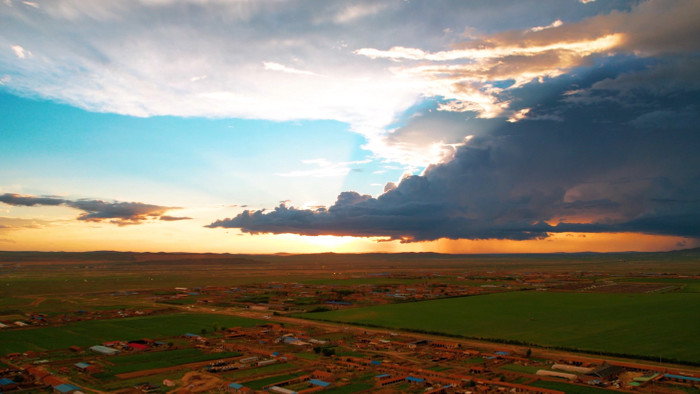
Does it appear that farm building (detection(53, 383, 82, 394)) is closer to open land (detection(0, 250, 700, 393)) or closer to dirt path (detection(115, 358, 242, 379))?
open land (detection(0, 250, 700, 393))

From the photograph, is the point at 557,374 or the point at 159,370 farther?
the point at 159,370

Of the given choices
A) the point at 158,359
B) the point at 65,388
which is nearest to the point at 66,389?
the point at 65,388

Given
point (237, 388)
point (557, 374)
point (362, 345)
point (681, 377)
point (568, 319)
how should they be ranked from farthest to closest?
point (568, 319) < point (362, 345) < point (557, 374) < point (681, 377) < point (237, 388)

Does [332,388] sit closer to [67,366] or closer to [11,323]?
[67,366]

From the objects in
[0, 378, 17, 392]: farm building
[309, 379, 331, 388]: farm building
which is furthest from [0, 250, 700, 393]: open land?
[309, 379, 331, 388]: farm building

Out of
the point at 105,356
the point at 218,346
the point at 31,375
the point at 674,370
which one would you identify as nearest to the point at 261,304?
the point at 218,346

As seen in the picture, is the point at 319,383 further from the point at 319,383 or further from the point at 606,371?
the point at 606,371
